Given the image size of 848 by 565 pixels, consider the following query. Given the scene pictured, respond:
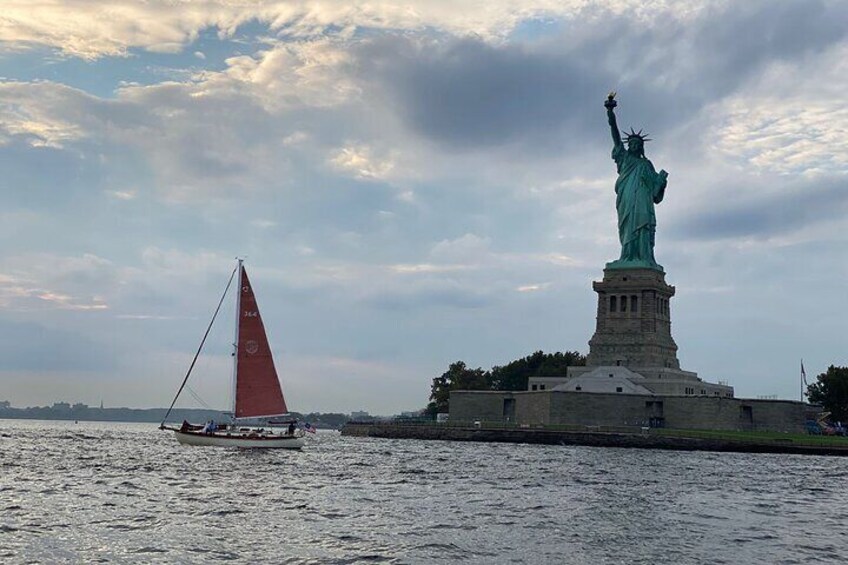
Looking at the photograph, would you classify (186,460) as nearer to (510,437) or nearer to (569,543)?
(569,543)

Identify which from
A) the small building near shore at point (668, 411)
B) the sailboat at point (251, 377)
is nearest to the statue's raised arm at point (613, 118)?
the small building near shore at point (668, 411)

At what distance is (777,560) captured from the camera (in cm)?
3108

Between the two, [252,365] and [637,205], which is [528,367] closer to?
[637,205]

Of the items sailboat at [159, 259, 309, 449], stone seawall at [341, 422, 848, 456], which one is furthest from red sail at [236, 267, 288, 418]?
stone seawall at [341, 422, 848, 456]

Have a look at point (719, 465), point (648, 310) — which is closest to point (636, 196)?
point (648, 310)

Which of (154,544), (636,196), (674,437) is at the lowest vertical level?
(154,544)

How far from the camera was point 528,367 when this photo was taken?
565 ft

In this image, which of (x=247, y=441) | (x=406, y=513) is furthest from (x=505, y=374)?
(x=406, y=513)

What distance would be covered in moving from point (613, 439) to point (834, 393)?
46380mm

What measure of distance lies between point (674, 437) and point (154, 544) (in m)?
84.7

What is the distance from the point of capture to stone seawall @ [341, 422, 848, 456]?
101625 millimetres

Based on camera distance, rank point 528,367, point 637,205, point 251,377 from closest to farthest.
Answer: point 251,377 → point 637,205 → point 528,367

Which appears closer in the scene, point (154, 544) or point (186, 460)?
point (154, 544)

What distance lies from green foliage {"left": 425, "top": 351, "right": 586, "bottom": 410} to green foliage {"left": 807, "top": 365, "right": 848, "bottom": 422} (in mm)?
40213
